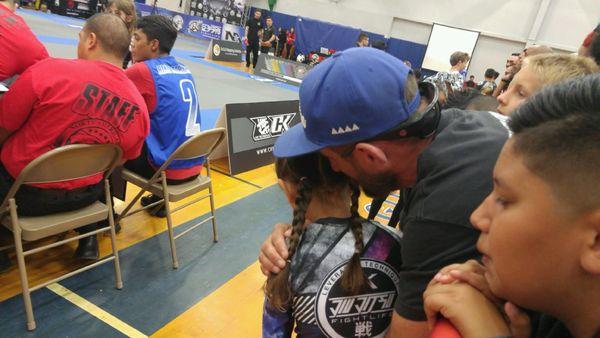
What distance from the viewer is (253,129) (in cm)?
507

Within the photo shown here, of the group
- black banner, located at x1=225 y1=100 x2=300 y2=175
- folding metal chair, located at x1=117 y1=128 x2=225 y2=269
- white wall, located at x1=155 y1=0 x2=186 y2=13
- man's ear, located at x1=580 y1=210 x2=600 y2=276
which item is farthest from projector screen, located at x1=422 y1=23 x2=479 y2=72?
man's ear, located at x1=580 y1=210 x2=600 y2=276

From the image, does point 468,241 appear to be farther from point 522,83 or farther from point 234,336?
point 234,336

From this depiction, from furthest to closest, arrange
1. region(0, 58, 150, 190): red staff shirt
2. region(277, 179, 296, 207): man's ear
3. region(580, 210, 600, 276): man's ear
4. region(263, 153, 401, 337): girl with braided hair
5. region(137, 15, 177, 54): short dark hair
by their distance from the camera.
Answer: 1. region(137, 15, 177, 54): short dark hair
2. region(0, 58, 150, 190): red staff shirt
3. region(277, 179, 296, 207): man's ear
4. region(263, 153, 401, 337): girl with braided hair
5. region(580, 210, 600, 276): man's ear

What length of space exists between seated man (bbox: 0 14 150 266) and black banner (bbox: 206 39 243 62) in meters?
11.9

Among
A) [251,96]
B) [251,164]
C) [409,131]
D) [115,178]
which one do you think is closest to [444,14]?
[251,96]

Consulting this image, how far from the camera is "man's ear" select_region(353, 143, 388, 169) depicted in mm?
1010

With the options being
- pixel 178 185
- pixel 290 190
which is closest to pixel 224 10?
pixel 178 185

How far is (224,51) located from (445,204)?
47.6 feet

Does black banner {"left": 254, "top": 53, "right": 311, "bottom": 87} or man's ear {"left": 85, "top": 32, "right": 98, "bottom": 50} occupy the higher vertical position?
man's ear {"left": 85, "top": 32, "right": 98, "bottom": 50}

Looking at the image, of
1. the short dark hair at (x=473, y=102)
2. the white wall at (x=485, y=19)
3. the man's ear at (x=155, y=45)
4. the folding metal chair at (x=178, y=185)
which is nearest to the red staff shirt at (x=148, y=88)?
the folding metal chair at (x=178, y=185)

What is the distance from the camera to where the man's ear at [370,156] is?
101 centimetres

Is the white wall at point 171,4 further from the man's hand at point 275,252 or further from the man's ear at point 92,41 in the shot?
the man's hand at point 275,252

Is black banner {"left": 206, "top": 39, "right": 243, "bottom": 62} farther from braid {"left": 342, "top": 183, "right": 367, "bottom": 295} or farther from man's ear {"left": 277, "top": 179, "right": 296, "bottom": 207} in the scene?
braid {"left": 342, "top": 183, "right": 367, "bottom": 295}

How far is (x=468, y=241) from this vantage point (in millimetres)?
836
